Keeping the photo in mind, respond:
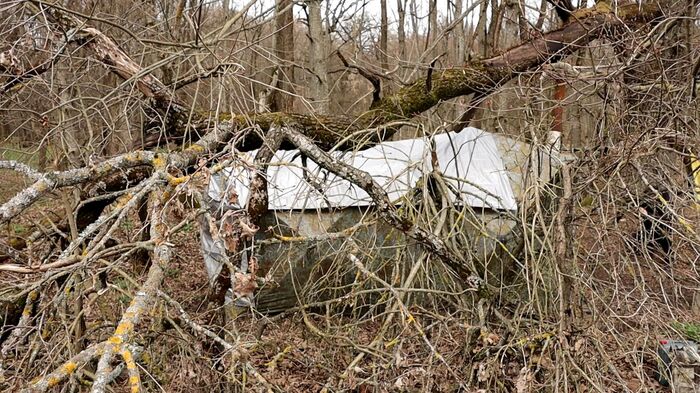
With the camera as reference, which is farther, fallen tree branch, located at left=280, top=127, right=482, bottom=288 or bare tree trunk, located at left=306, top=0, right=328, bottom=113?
bare tree trunk, located at left=306, top=0, right=328, bottom=113

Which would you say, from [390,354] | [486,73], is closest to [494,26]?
[486,73]

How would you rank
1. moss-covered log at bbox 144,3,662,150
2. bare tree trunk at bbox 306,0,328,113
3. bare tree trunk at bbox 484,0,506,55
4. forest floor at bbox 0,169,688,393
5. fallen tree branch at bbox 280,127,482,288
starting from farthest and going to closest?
bare tree trunk at bbox 306,0,328,113 < bare tree trunk at bbox 484,0,506,55 < moss-covered log at bbox 144,3,662,150 < fallen tree branch at bbox 280,127,482,288 < forest floor at bbox 0,169,688,393

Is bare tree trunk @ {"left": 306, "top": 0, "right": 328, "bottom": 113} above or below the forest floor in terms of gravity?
above

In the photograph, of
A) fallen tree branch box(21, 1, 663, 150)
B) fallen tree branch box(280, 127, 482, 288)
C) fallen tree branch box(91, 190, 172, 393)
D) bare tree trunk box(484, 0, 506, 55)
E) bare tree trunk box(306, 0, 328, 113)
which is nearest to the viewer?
fallen tree branch box(91, 190, 172, 393)

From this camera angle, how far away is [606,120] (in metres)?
3.74

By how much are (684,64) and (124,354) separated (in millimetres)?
3929

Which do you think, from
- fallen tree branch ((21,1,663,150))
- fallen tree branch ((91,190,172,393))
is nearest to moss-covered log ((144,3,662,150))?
fallen tree branch ((21,1,663,150))

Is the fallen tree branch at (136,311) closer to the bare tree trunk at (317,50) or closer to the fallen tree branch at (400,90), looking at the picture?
the fallen tree branch at (400,90)

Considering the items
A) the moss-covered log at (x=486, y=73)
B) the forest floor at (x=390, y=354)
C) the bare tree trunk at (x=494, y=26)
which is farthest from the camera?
the bare tree trunk at (x=494, y=26)

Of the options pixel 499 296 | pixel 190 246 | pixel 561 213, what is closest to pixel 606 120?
pixel 561 213

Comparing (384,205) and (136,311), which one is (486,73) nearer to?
(384,205)

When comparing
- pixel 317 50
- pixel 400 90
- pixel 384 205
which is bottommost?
pixel 384 205

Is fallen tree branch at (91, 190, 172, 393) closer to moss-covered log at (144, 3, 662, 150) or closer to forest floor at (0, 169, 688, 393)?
forest floor at (0, 169, 688, 393)

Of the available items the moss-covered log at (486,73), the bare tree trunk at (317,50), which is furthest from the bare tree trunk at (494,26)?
the bare tree trunk at (317,50)
